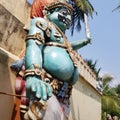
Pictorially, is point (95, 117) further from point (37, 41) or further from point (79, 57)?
point (37, 41)

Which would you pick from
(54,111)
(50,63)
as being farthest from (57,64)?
(54,111)

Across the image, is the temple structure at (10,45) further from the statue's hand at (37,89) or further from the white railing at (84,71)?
the white railing at (84,71)

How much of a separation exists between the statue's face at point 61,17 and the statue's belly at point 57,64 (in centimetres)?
32

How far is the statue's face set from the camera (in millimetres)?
2819

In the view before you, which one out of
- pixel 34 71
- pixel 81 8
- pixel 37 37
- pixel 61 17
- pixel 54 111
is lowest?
pixel 54 111

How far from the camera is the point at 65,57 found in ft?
8.50

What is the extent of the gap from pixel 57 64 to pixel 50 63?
6cm

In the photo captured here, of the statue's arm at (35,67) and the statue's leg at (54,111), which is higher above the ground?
the statue's arm at (35,67)

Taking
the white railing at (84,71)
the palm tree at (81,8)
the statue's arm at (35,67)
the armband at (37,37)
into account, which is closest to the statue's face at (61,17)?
the statue's arm at (35,67)

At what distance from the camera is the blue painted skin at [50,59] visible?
2143 millimetres

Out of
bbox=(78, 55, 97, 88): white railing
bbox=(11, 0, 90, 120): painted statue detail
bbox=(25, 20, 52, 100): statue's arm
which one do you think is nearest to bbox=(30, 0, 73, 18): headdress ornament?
bbox=(11, 0, 90, 120): painted statue detail

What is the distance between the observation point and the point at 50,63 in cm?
253

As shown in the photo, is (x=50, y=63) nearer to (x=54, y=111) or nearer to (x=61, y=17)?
(x=54, y=111)

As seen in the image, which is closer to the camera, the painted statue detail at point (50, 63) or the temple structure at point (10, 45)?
the painted statue detail at point (50, 63)
